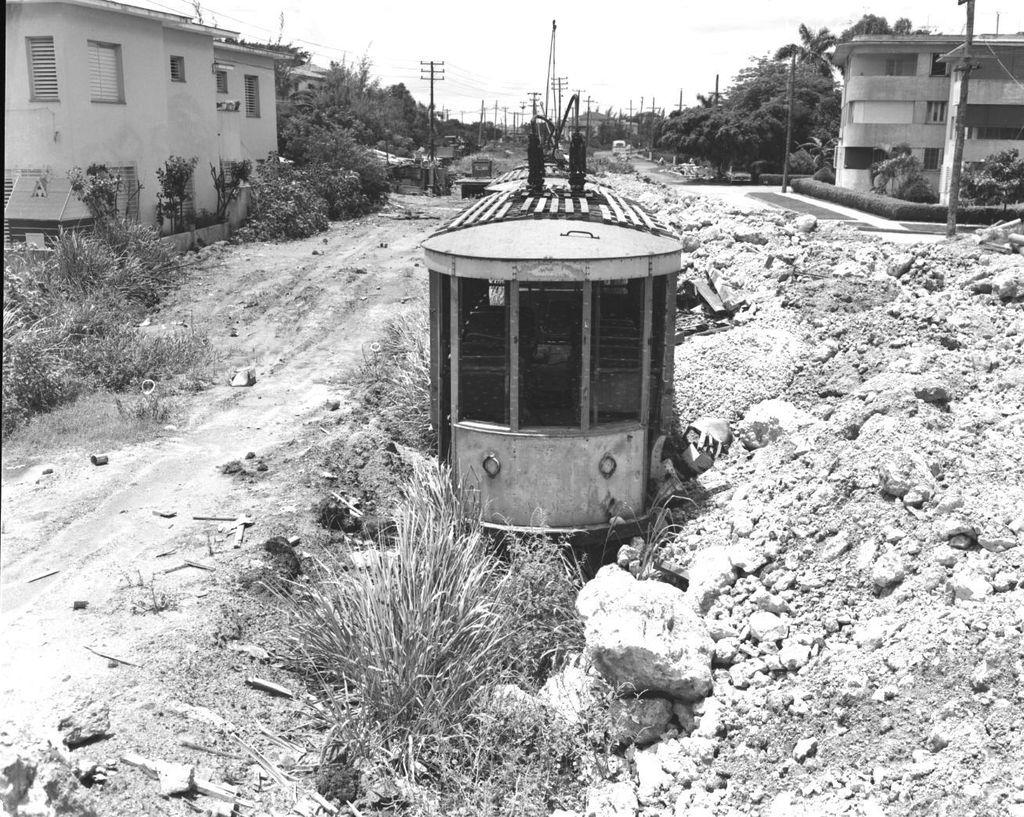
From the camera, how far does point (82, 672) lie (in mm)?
6953

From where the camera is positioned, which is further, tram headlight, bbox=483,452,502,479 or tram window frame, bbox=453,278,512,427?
tram window frame, bbox=453,278,512,427

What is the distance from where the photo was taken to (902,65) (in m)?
42.4

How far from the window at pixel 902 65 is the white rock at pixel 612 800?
→ 42.4m

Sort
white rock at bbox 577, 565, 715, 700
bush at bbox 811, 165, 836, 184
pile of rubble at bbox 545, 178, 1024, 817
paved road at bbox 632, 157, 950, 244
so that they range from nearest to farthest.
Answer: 1. pile of rubble at bbox 545, 178, 1024, 817
2. white rock at bbox 577, 565, 715, 700
3. paved road at bbox 632, 157, 950, 244
4. bush at bbox 811, 165, 836, 184

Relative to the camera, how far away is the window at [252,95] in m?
31.4

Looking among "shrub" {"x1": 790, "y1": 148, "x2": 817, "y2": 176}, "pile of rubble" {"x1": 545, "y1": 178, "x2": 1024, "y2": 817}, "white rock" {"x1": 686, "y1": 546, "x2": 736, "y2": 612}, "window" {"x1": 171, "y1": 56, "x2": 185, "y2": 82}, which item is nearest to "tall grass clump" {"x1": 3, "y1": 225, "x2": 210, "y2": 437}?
"window" {"x1": 171, "y1": 56, "x2": 185, "y2": 82}

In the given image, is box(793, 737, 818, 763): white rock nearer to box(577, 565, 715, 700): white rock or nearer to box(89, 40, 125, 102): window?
box(577, 565, 715, 700): white rock

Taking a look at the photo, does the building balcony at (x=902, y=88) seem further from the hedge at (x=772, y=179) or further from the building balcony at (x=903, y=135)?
the hedge at (x=772, y=179)

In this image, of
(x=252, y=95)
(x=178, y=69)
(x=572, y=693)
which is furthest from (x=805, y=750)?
(x=252, y=95)

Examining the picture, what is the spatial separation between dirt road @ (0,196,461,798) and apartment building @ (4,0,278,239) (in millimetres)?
3488

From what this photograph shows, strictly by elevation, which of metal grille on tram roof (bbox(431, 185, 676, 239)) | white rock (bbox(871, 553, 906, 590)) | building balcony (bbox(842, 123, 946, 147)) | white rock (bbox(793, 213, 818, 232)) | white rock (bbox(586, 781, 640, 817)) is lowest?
white rock (bbox(586, 781, 640, 817))

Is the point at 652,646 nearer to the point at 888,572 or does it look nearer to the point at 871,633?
the point at 871,633

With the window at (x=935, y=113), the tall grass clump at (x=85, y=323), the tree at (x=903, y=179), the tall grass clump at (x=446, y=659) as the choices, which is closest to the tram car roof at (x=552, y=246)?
the tall grass clump at (x=446, y=659)

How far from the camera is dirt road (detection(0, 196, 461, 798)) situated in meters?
7.20
